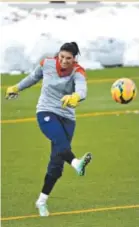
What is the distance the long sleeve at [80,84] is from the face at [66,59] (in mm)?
135

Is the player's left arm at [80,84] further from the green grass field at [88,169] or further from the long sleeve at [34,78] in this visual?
the green grass field at [88,169]

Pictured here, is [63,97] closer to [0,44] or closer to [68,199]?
[68,199]

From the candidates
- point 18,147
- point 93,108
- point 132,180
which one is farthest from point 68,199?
point 93,108

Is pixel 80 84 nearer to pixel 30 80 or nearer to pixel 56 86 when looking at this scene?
pixel 56 86

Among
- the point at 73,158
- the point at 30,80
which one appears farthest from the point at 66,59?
the point at 73,158

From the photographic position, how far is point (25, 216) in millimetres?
9820

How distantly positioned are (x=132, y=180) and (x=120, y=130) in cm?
353

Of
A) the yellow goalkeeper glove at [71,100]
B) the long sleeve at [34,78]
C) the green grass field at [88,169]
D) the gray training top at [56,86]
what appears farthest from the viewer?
the long sleeve at [34,78]

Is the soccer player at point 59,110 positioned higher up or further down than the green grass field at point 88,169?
higher up

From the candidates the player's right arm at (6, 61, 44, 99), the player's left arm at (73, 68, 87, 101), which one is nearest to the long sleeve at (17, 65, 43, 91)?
the player's right arm at (6, 61, 44, 99)

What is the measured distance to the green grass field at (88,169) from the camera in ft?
32.2

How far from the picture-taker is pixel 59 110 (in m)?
10.0

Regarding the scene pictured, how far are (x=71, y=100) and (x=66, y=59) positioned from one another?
578mm

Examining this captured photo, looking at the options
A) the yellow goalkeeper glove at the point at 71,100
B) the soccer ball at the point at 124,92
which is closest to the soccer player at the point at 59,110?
the yellow goalkeeper glove at the point at 71,100
